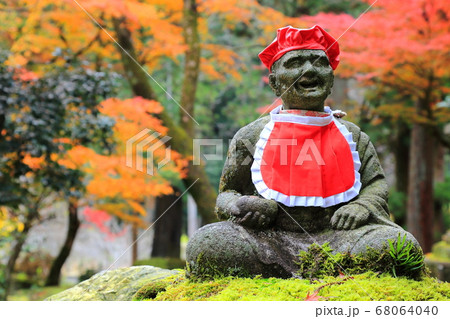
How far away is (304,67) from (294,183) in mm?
806

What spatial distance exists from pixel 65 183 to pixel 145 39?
399cm

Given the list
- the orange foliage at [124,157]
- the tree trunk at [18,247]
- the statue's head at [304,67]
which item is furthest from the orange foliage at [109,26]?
the statue's head at [304,67]

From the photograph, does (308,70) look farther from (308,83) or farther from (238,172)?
(238,172)

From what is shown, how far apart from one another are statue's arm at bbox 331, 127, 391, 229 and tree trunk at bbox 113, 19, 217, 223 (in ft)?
11.8

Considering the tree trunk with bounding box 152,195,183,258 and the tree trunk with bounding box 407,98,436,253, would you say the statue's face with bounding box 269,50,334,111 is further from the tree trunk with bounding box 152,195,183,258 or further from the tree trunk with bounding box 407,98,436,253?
the tree trunk with bounding box 152,195,183,258

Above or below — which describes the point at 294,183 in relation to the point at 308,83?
below

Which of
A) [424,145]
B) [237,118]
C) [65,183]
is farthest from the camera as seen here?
[237,118]

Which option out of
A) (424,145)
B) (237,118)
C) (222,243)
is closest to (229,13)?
(237,118)

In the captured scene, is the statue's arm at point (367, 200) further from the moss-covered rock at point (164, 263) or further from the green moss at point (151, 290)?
the moss-covered rock at point (164, 263)

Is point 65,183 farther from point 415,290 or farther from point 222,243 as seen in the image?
point 415,290

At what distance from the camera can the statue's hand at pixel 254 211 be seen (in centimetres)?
322

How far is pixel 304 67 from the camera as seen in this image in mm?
3352

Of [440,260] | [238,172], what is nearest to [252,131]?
[238,172]

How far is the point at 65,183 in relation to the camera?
620cm
